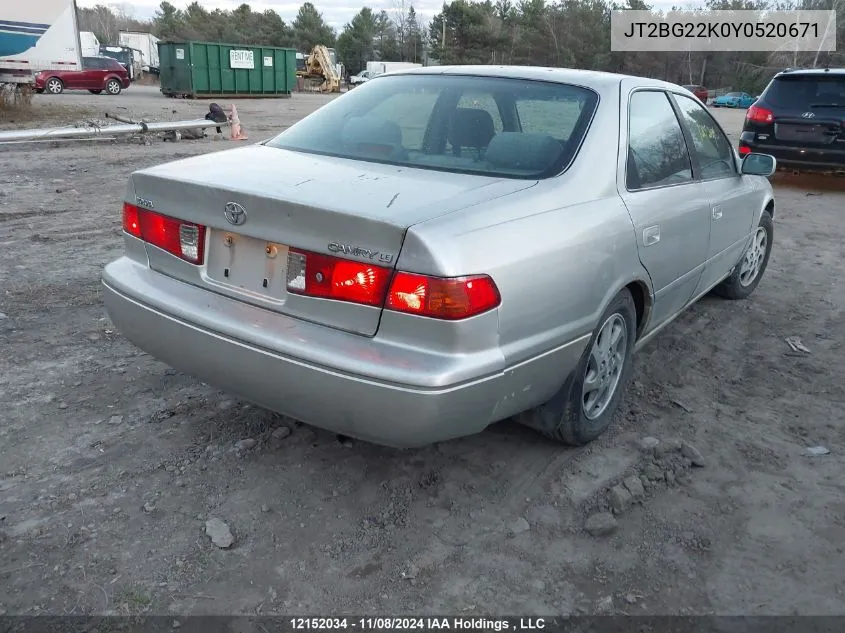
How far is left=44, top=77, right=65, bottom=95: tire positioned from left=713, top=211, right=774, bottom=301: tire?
27.9 metres

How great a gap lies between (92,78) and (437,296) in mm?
31057

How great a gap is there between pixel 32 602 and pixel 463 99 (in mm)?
2659

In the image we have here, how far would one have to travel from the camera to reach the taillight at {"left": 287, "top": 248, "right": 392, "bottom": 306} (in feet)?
7.66

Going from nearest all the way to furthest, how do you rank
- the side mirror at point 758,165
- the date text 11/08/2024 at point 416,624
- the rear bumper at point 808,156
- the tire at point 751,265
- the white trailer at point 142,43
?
the date text 11/08/2024 at point 416,624 < the side mirror at point 758,165 < the tire at point 751,265 < the rear bumper at point 808,156 < the white trailer at point 142,43

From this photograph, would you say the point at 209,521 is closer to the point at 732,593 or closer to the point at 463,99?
the point at 732,593

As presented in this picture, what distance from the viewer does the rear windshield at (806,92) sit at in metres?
9.79

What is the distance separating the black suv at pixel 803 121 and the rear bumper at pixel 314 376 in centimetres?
881

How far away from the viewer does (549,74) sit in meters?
3.50

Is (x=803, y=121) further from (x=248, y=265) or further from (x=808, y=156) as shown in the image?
(x=248, y=265)

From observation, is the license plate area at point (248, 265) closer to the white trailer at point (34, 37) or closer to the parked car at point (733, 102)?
the white trailer at point (34, 37)

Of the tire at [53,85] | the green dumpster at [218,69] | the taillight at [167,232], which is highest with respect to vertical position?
the green dumpster at [218,69]

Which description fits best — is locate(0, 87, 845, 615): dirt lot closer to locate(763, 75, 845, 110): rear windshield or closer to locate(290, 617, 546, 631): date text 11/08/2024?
locate(290, 617, 546, 631): date text 11/08/2024

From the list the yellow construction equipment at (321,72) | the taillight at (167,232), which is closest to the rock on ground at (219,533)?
the taillight at (167,232)

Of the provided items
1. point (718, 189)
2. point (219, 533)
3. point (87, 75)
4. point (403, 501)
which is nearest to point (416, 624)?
point (403, 501)
